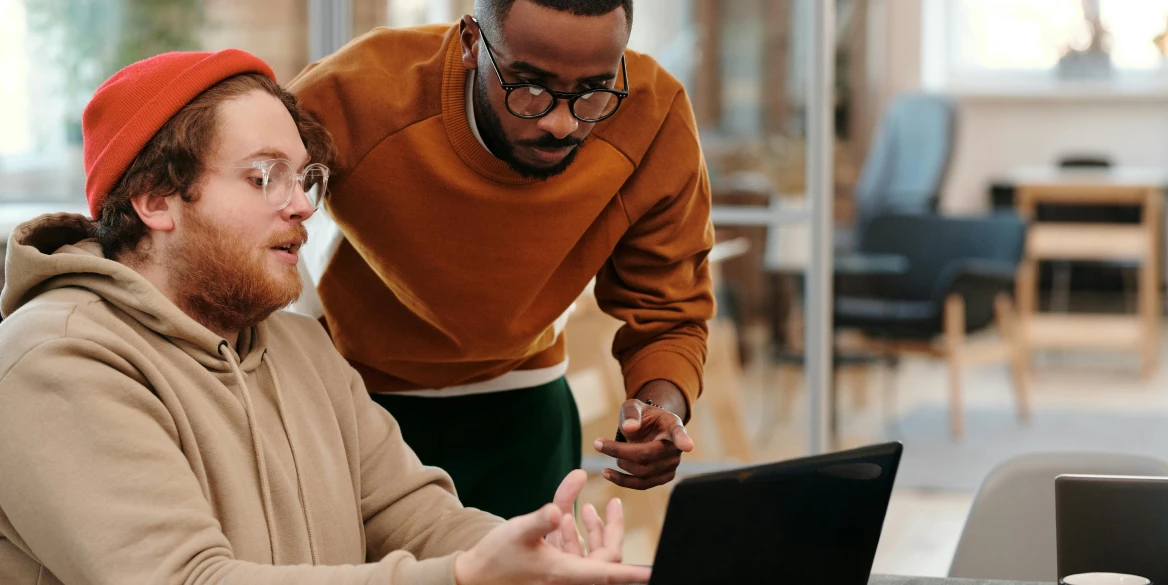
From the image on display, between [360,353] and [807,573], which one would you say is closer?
[807,573]

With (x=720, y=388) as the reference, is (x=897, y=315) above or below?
below

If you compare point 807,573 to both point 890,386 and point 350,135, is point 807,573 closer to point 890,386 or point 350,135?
point 350,135

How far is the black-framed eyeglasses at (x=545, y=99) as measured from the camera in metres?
1.42

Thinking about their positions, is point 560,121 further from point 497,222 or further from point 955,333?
point 955,333

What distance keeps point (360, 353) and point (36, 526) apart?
0.74 metres

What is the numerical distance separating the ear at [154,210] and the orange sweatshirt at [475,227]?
35 centimetres

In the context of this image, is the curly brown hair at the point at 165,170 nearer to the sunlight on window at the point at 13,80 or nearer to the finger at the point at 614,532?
the finger at the point at 614,532

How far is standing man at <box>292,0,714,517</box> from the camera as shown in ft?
4.93

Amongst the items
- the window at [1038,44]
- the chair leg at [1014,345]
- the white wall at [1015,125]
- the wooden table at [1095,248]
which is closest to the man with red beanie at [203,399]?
the chair leg at [1014,345]

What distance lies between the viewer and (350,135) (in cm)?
161

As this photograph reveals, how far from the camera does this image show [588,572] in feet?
3.41

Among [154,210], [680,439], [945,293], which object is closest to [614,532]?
[680,439]

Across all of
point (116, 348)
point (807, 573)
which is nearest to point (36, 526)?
point (116, 348)

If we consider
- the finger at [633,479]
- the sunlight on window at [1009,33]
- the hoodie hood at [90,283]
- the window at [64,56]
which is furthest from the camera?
the sunlight on window at [1009,33]
